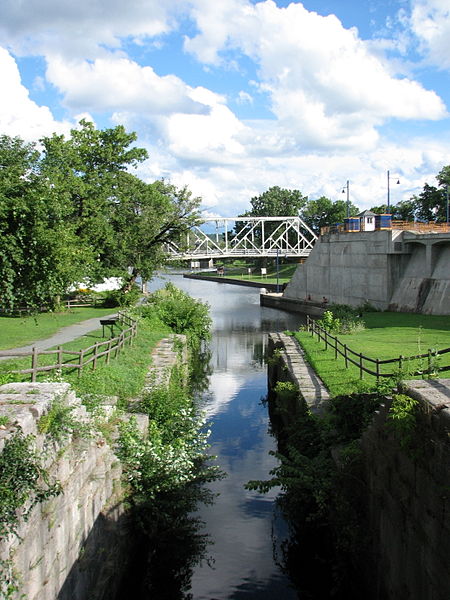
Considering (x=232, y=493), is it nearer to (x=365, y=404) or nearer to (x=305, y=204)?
(x=365, y=404)

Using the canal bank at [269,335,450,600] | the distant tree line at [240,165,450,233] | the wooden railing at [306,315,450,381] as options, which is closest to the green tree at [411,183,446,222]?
the distant tree line at [240,165,450,233]

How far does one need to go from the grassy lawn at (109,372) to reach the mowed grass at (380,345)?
5.19 metres

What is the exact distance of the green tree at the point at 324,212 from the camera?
11781 cm

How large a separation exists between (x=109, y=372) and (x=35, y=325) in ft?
49.6

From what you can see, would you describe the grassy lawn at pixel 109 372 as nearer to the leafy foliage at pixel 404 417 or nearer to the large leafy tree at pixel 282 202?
the leafy foliage at pixel 404 417

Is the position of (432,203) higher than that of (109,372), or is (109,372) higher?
(432,203)

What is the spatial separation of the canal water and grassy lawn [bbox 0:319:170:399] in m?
2.76

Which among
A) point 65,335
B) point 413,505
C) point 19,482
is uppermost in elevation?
point 19,482

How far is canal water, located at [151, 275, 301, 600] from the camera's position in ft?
31.5

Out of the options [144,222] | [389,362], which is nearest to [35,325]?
[144,222]

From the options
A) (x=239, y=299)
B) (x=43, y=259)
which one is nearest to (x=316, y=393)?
(x=43, y=259)

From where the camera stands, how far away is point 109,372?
1577 cm

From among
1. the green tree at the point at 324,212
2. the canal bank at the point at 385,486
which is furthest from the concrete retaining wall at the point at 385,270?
the green tree at the point at 324,212

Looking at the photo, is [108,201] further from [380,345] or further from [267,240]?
[267,240]
